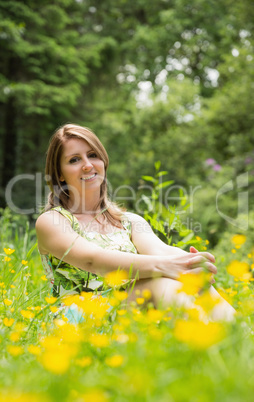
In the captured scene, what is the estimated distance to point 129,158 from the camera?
436 inches

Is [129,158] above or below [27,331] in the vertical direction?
below

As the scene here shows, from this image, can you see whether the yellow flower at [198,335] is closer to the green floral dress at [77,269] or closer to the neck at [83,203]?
the green floral dress at [77,269]

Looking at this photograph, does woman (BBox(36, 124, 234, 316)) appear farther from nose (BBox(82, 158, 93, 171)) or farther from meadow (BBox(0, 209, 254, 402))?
meadow (BBox(0, 209, 254, 402))

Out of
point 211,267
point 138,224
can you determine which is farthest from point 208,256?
point 138,224

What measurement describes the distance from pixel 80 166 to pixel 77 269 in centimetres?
52

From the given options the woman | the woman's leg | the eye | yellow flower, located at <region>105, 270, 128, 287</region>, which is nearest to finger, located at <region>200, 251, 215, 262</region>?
the woman

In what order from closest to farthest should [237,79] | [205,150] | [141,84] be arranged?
[237,79] → [205,150] → [141,84]

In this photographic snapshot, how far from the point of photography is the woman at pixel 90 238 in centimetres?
157

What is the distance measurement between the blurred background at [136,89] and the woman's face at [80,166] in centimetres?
450

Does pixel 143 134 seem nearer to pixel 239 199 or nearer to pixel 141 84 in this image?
pixel 141 84

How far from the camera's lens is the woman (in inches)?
61.9

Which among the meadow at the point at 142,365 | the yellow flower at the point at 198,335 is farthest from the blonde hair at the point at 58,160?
the yellow flower at the point at 198,335

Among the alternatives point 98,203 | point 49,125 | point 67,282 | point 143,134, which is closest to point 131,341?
point 67,282

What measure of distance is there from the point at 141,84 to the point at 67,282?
1232 centimetres
